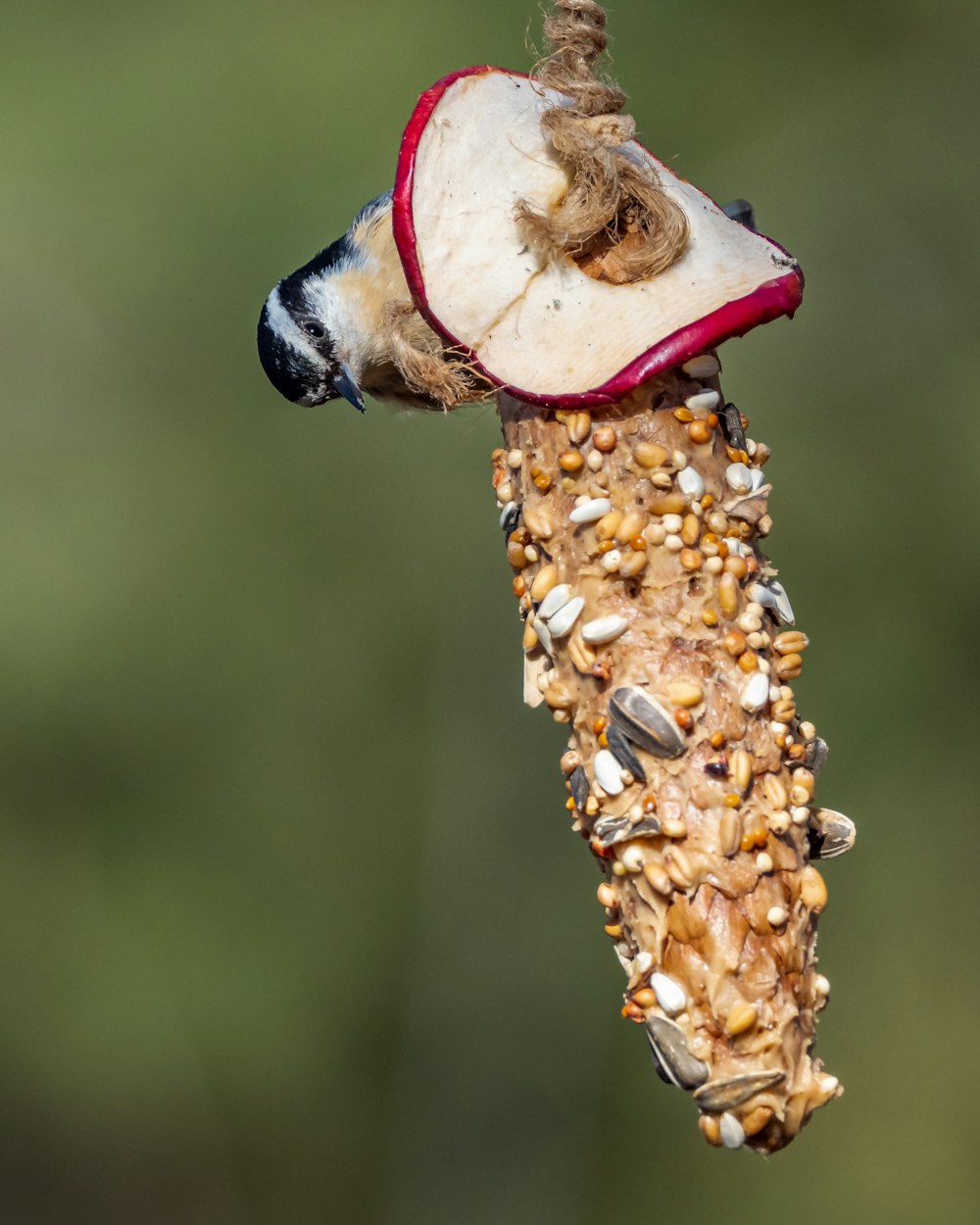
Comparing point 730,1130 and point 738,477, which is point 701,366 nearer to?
point 738,477

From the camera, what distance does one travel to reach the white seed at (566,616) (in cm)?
133

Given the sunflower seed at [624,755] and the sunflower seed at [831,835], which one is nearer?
the sunflower seed at [624,755]

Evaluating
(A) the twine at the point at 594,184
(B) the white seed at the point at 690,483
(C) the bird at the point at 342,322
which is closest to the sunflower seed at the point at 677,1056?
(B) the white seed at the point at 690,483

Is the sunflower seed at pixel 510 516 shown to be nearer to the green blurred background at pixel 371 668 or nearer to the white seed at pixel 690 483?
the white seed at pixel 690 483

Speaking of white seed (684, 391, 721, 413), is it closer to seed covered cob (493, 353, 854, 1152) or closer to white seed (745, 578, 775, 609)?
seed covered cob (493, 353, 854, 1152)

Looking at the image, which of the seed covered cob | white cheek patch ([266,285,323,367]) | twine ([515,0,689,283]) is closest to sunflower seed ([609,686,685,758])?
the seed covered cob

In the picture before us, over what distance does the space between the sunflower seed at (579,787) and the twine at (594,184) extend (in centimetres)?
52

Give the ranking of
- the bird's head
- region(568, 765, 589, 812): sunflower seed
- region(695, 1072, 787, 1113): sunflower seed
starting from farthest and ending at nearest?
the bird's head
region(568, 765, 589, 812): sunflower seed
region(695, 1072, 787, 1113): sunflower seed

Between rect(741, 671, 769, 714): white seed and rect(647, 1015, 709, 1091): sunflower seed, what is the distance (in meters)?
0.32

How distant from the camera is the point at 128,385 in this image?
14.6ft

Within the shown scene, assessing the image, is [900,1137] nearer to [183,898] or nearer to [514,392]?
[183,898]

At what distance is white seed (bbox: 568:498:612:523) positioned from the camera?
1318 millimetres

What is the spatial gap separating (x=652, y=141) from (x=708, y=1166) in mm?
3453

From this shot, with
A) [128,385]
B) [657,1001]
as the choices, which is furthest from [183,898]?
[657,1001]
